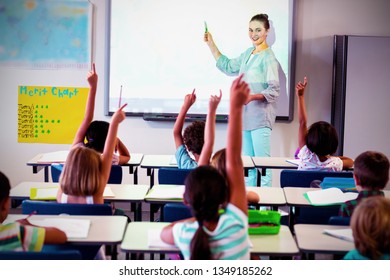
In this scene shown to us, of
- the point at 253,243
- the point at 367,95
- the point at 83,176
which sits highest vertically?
the point at 367,95

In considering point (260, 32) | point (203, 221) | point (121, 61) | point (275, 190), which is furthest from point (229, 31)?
point (203, 221)

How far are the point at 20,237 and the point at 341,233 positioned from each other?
136 cm

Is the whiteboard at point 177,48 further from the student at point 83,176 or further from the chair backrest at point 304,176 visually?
the student at point 83,176

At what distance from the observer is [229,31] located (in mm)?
5785

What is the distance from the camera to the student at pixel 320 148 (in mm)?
3822

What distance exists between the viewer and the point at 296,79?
5805 millimetres

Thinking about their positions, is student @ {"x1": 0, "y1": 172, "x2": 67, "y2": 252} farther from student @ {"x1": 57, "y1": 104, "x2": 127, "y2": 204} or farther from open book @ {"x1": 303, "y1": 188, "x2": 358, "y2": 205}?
open book @ {"x1": 303, "y1": 188, "x2": 358, "y2": 205}

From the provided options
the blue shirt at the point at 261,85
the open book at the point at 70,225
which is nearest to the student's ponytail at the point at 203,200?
the open book at the point at 70,225

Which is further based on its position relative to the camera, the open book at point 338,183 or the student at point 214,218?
the open book at point 338,183

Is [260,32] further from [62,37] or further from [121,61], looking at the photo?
[62,37]

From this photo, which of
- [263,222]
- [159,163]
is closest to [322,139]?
[159,163]

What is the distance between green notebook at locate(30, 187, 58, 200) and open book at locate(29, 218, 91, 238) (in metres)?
0.56

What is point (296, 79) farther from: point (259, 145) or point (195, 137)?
point (195, 137)

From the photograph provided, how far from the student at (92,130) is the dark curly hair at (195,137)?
584 millimetres
